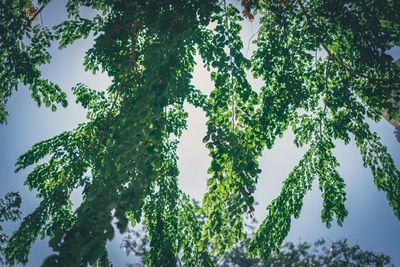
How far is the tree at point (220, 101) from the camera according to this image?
4.91 feet

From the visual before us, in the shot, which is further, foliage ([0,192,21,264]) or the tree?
foliage ([0,192,21,264])

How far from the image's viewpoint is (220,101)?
1665 millimetres

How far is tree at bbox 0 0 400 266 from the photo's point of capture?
150cm

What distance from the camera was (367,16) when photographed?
2.25 m

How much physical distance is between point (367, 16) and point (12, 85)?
Result: 4.35 meters

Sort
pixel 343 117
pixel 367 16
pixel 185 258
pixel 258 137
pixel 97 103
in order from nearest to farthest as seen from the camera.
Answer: pixel 258 137 → pixel 367 16 → pixel 343 117 → pixel 185 258 → pixel 97 103

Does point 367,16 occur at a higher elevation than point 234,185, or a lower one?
higher

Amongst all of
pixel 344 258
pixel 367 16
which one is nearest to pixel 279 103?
pixel 367 16

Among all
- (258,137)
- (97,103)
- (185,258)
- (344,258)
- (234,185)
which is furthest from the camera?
(344,258)

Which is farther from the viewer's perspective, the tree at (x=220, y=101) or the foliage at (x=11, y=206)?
the foliage at (x=11, y=206)

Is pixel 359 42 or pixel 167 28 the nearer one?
pixel 167 28

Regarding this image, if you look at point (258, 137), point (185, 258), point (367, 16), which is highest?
point (367, 16)

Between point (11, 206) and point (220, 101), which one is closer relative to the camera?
point (220, 101)

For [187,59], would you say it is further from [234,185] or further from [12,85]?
[12,85]
